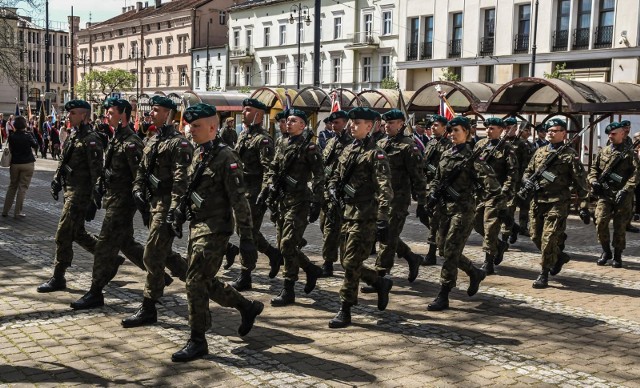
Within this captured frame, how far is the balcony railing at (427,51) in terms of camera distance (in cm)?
4592

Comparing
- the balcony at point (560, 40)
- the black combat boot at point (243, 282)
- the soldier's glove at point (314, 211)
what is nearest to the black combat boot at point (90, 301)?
the black combat boot at point (243, 282)

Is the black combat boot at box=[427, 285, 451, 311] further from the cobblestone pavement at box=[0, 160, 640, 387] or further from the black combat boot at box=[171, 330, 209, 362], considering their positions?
the black combat boot at box=[171, 330, 209, 362]

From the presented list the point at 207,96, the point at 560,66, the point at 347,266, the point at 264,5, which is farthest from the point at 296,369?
the point at 264,5

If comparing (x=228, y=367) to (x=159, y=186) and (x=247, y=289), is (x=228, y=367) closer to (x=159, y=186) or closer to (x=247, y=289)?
(x=159, y=186)

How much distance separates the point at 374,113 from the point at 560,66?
32911 millimetres

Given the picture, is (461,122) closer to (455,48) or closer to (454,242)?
(454,242)

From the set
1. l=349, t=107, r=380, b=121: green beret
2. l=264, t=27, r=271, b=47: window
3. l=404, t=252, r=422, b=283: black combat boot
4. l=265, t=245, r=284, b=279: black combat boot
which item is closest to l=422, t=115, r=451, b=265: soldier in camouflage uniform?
l=404, t=252, r=422, b=283: black combat boot

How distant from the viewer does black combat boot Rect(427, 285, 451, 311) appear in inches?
314

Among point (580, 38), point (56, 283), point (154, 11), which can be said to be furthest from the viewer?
point (154, 11)

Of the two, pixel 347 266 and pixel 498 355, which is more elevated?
pixel 347 266

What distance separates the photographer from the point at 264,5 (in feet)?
207

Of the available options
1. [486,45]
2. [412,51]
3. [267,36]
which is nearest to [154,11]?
[267,36]

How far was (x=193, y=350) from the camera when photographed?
20.0ft

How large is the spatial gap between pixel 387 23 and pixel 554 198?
44.0 meters
